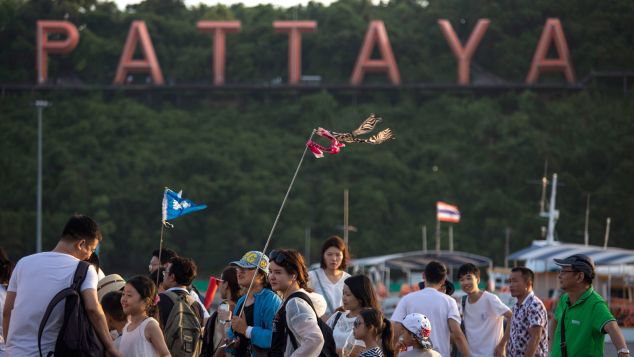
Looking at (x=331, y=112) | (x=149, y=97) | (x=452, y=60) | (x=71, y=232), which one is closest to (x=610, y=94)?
(x=452, y=60)

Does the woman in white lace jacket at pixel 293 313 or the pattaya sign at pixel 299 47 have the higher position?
the pattaya sign at pixel 299 47

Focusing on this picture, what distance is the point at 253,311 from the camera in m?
8.19

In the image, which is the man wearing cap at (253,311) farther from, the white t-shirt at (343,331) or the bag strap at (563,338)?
the bag strap at (563,338)

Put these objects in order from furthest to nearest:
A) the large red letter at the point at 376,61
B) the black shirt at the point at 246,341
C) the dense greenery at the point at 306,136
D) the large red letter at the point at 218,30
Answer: the large red letter at the point at 376,61
the large red letter at the point at 218,30
the dense greenery at the point at 306,136
the black shirt at the point at 246,341

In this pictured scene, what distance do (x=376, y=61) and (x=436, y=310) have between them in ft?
238

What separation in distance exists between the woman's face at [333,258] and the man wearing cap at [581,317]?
5.89 feet

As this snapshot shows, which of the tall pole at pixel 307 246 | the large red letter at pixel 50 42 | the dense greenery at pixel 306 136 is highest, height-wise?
the large red letter at pixel 50 42

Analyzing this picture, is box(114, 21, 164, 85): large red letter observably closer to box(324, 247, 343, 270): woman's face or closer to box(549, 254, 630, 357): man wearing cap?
box(324, 247, 343, 270): woman's face

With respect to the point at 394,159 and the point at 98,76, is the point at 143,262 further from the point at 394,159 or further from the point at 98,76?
the point at 98,76

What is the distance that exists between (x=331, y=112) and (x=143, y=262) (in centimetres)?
1838

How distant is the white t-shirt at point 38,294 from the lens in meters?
7.50

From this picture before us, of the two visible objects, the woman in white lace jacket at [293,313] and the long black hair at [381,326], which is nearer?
the woman in white lace jacket at [293,313]

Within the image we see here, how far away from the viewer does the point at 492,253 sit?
66188 millimetres

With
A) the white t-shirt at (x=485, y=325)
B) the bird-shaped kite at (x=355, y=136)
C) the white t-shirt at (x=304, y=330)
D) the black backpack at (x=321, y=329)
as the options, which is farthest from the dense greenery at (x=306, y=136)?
the white t-shirt at (x=304, y=330)
